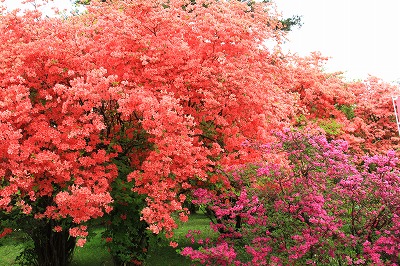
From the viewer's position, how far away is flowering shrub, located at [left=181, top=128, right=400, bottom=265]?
1113 cm

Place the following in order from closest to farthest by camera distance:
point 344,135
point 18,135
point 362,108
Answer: point 18,135 < point 344,135 < point 362,108

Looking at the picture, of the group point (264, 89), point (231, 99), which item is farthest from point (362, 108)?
point (231, 99)

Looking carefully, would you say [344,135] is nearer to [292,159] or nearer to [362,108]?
[362,108]

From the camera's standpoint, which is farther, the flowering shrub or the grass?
the grass

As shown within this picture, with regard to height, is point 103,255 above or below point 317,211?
below

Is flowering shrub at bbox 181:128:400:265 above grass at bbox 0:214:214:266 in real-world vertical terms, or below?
above

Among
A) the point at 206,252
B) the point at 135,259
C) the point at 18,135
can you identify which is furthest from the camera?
the point at 135,259

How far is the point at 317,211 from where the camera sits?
442 inches

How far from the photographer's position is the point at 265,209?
40.5 ft

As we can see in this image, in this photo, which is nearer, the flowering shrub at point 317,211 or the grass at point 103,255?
the flowering shrub at point 317,211

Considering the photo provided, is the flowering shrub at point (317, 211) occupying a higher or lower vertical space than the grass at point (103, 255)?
higher

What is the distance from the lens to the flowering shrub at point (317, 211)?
1113cm

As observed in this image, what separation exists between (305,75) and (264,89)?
13.5 m

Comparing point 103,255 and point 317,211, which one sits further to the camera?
point 103,255
